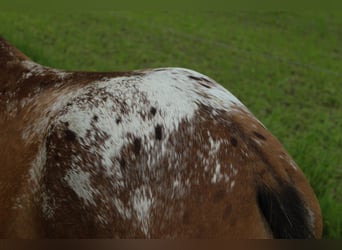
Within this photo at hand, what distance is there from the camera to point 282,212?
3.27 feet

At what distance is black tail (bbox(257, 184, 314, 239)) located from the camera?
0.99 meters

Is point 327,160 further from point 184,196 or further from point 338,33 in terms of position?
point 338,33

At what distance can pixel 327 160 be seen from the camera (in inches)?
87.8

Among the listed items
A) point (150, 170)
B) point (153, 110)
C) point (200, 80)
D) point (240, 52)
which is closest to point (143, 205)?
point (150, 170)

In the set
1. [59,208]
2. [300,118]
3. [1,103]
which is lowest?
[300,118]

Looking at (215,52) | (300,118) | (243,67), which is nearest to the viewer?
(300,118)

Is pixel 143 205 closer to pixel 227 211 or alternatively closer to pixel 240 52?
pixel 227 211

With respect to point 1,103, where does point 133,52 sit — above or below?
below

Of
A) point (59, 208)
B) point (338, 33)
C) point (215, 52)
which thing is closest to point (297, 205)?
point (59, 208)

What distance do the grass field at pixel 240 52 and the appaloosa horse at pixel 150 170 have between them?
50.0 inches

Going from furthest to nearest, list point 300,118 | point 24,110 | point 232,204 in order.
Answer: point 300,118 < point 24,110 < point 232,204

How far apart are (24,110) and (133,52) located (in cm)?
231

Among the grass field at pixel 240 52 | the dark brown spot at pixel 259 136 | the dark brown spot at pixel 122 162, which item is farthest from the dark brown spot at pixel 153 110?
the grass field at pixel 240 52

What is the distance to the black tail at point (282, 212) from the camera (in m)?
0.99
